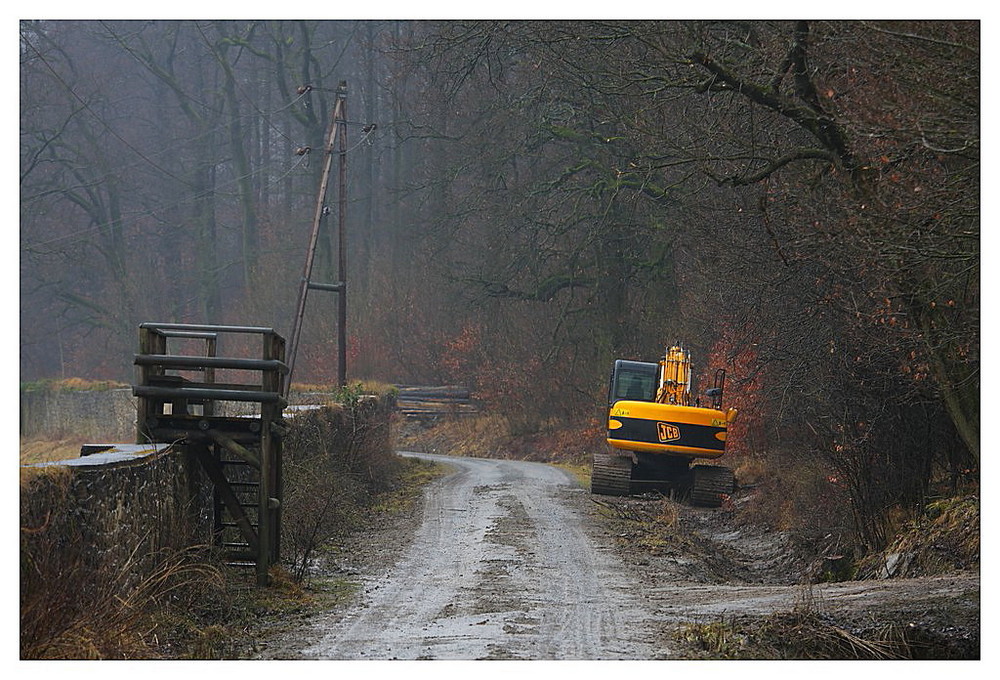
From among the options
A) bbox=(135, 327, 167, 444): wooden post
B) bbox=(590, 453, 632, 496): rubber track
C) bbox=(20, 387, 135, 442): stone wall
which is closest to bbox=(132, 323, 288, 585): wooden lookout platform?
bbox=(135, 327, 167, 444): wooden post

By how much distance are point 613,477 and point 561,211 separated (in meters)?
9.73

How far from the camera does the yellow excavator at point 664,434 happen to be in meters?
19.0

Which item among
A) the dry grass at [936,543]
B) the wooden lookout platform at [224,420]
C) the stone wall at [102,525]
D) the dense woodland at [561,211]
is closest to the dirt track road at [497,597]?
the wooden lookout platform at [224,420]

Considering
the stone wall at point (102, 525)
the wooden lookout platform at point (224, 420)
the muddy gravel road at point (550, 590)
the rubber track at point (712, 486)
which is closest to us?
the stone wall at point (102, 525)

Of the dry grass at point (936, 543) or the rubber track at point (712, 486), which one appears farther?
→ the rubber track at point (712, 486)

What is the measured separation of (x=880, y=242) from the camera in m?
9.06

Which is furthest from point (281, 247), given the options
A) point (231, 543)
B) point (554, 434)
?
point (231, 543)

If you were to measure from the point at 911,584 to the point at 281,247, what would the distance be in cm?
3742

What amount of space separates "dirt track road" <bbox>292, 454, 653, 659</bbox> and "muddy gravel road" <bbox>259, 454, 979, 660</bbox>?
0.02 meters

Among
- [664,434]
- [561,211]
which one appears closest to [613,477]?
[664,434]

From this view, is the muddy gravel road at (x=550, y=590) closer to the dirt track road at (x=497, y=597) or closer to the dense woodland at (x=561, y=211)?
the dirt track road at (x=497, y=597)

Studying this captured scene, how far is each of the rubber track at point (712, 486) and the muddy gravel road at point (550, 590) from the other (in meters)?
0.85

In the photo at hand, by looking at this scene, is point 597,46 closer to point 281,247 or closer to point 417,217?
point 417,217

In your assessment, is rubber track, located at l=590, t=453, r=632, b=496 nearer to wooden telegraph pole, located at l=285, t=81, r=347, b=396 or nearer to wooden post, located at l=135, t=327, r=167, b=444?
wooden telegraph pole, located at l=285, t=81, r=347, b=396
